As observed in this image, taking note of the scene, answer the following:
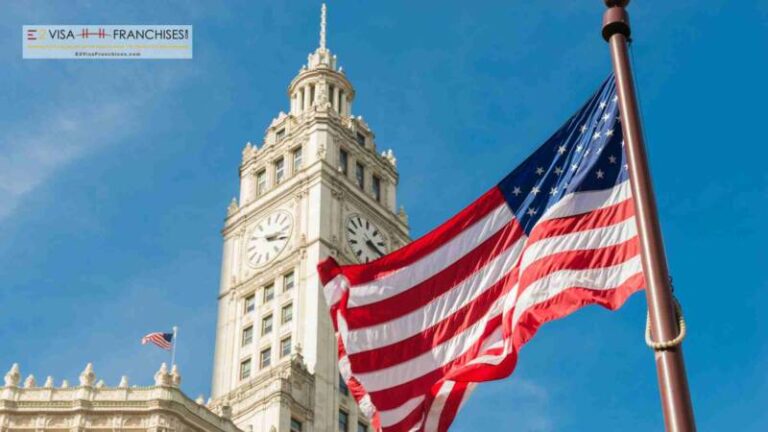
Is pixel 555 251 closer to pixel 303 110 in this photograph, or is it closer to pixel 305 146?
pixel 305 146

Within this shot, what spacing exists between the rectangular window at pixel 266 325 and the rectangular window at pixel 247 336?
4.30ft

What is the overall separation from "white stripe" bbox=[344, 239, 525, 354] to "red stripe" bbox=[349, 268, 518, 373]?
0.34 ft

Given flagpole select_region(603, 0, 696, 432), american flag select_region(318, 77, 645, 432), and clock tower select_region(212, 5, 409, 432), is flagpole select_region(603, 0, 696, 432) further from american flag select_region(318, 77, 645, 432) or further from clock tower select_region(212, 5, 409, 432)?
clock tower select_region(212, 5, 409, 432)

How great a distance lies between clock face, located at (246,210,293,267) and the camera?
9819 centimetres

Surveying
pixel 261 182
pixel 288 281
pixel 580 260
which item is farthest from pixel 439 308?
pixel 261 182

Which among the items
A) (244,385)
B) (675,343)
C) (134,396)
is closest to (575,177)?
(675,343)

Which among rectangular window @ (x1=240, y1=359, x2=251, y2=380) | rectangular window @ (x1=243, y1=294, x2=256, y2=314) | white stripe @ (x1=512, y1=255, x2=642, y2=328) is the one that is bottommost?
white stripe @ (x1=512, y1=255, x2=642, y2=328)

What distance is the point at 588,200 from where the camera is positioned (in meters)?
25.2

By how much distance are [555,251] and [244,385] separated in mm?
65473

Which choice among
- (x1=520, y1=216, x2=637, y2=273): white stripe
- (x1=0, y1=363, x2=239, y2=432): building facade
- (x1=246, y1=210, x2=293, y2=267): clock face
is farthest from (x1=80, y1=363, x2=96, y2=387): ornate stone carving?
(x1=520, y1=216, x2=637, y2=273): white stripe

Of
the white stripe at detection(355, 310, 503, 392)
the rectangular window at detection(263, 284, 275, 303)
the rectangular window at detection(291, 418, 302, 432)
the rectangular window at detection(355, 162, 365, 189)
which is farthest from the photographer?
the rectangular window at detection(355, 162, 365, 189)

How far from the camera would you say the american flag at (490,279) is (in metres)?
24.6

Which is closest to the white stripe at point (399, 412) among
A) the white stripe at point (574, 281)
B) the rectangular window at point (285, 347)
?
the white stripe at point (574, 281)

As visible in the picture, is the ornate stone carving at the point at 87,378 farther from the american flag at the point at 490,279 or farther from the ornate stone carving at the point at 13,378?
the american flag at the point at 490,279
